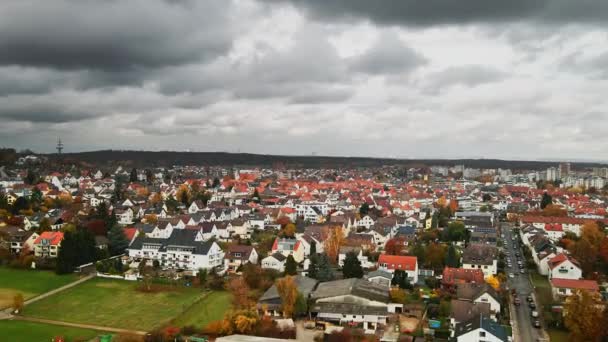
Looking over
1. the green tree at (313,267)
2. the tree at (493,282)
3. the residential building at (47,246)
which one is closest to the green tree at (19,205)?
the residential building at (47,246)

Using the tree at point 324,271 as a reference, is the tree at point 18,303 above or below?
below

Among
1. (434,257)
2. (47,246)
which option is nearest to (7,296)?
(47,246)

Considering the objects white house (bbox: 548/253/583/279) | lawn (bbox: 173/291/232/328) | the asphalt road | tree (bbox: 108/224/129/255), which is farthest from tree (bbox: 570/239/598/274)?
tree (bbox: 108/224/129/255)

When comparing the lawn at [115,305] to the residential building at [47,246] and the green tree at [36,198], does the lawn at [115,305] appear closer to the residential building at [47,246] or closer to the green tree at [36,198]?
the residential building at [47,246]

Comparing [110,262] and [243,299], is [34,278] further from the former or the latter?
[243,299]

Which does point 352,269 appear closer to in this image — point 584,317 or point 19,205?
point 584,317

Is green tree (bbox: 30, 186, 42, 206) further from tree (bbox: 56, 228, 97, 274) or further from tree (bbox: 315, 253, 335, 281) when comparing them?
tree (bbox: 315, 253, 335, 281)

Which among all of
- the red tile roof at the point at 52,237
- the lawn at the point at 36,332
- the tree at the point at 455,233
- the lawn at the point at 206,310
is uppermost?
the tree at the point at 455,233
